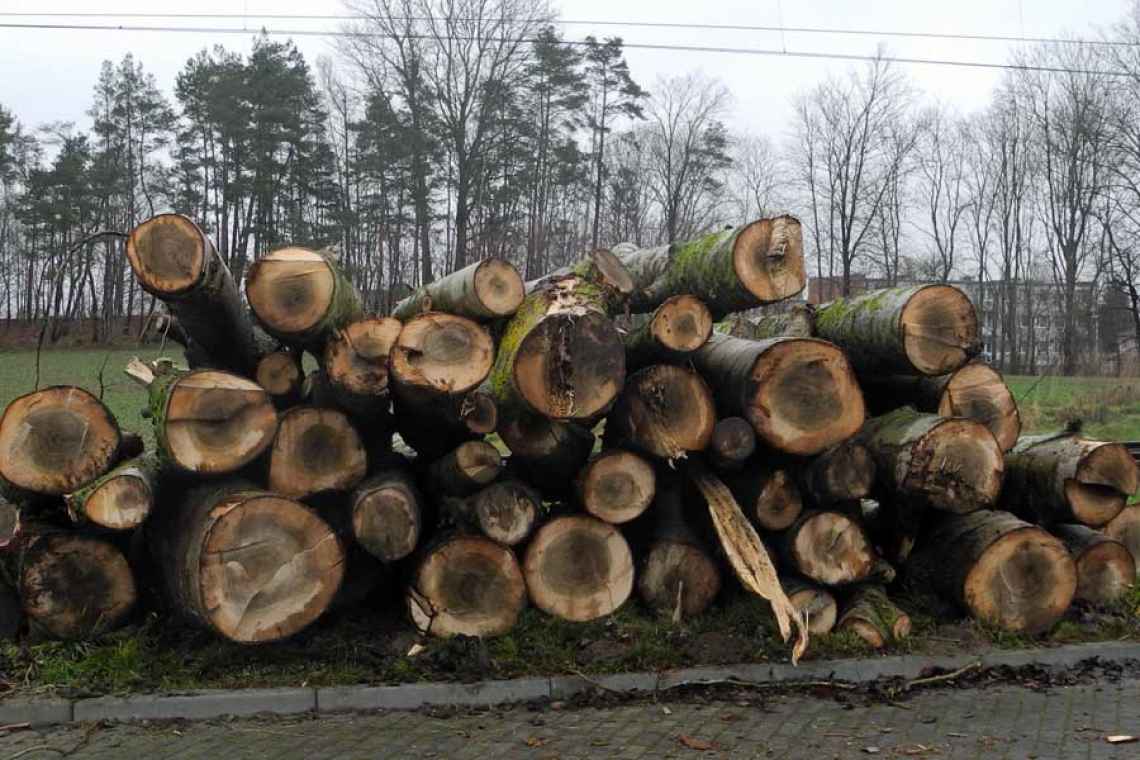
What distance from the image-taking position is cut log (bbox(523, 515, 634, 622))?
5754mm

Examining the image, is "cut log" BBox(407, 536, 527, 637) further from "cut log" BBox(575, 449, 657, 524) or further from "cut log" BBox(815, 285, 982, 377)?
"cut log" BBox(815, 285, 982, 377)

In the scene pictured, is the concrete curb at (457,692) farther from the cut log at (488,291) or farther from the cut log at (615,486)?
the cut log at (488,291)

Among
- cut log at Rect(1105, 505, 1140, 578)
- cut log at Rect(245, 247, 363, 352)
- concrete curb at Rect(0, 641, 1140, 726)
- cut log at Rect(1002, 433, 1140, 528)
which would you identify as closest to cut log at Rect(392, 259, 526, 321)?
cut log at Rect(245, 247, 363, 352)

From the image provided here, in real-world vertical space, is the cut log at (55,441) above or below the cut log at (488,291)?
below

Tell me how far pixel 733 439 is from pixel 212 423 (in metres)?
2.74

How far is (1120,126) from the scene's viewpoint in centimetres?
4191

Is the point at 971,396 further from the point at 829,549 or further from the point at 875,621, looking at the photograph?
the point at 875,621

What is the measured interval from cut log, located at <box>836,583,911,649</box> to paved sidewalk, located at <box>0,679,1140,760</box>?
1.55 feet

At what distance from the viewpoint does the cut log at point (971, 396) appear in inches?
258

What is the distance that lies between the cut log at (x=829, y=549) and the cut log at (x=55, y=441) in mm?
3782

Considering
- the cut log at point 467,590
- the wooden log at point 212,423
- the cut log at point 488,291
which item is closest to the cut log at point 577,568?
the cut log at point 467,590

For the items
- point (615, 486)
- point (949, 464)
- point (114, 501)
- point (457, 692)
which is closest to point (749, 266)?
point (615, 486)

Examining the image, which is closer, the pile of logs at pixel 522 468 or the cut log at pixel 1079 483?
the pile of logs at pixel 522 468

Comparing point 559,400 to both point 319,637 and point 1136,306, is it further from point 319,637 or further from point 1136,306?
point 1136,306
